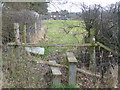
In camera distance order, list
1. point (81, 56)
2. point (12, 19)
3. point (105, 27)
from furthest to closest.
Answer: point (12, 19) → point (81, 56) → point (105, 27)

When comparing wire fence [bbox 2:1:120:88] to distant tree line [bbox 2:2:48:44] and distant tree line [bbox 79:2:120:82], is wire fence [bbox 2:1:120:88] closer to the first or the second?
distant tree line [bbox 79:2:120:82]

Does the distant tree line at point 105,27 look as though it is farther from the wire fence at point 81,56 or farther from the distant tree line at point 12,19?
the distant tree line at point 12,19

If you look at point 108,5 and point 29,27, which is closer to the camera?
point 108,5

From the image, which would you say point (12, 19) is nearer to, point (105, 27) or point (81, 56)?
point (81, 56)

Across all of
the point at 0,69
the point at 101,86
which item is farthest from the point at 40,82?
the point at 101,86

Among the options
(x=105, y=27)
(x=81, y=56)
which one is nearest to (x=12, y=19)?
(x=81, y=56)

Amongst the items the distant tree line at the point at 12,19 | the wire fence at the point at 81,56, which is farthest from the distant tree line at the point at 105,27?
the distant tree line at the point at 12,19

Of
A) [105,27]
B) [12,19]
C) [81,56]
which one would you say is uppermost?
[12,19]

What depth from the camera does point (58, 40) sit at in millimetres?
8906

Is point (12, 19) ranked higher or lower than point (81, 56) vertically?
higher

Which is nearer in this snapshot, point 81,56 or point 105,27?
point 105,27

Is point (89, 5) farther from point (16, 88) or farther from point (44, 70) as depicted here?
point (16, 88)

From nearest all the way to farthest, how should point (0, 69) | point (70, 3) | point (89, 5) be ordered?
point (0, 69), point (89, 5), point (70, 3)

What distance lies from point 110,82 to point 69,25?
116 inches
